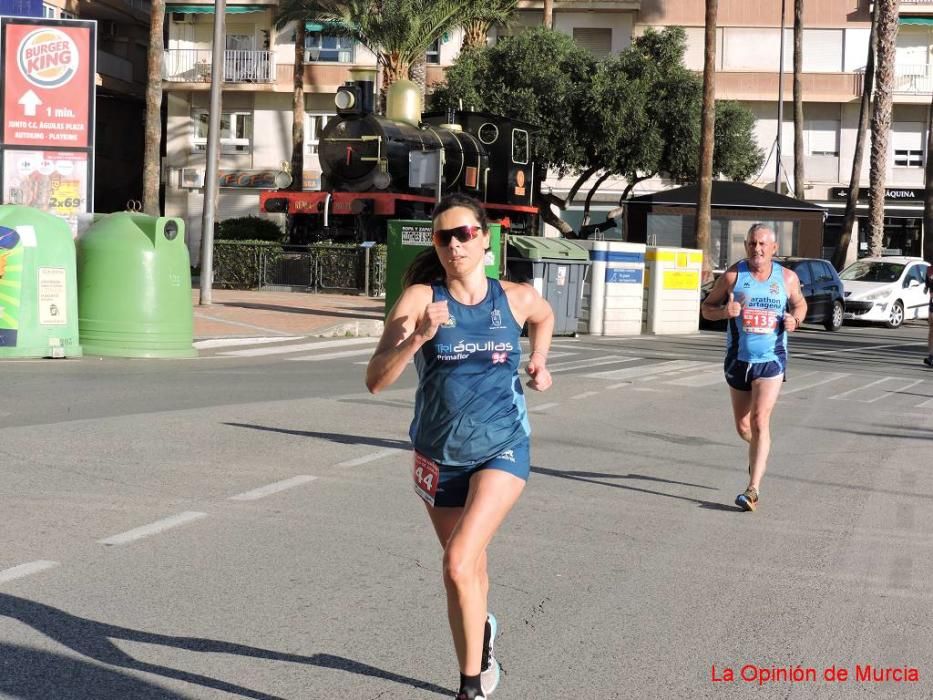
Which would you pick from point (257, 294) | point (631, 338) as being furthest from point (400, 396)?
point (257, 294)

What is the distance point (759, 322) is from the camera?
329 inches

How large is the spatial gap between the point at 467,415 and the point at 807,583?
8.76ft

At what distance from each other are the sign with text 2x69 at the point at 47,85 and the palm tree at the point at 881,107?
26.2m

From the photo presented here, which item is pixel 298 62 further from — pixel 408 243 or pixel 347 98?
pixel 408 243

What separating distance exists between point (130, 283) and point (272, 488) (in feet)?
27.2

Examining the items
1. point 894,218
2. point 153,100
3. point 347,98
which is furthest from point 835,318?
point 894,218

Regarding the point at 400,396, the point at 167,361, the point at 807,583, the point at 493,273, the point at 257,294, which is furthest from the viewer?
the point at 257,294

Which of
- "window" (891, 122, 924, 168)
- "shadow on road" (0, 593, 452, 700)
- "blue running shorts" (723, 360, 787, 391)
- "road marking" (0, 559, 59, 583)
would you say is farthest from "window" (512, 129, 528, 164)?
"shadow on road" (0, 593, 452, 700)

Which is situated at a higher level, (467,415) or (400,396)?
(467,415)

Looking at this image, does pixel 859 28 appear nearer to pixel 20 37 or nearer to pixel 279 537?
pixel 20 37

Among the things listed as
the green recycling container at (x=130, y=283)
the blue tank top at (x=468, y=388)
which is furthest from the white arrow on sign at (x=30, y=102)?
the blue tank top at (x=468, y=388)

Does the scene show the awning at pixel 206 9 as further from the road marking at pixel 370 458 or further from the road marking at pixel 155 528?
the road marking at pixel 155 528

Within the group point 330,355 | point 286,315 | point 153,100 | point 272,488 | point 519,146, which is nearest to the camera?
point 272,488

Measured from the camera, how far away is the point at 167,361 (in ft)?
53.3
